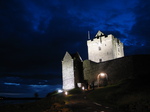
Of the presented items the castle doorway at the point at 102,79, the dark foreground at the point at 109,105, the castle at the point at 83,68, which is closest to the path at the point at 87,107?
the dark foreground at the point at 109,105

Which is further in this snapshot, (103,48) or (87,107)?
(103,48)

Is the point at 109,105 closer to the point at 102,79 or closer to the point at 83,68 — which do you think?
the point at 102,79

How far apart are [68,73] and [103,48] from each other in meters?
14.2

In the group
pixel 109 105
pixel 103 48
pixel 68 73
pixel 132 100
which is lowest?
pixel 109 105

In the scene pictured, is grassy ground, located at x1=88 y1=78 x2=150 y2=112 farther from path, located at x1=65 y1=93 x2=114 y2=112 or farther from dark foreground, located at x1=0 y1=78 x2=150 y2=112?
path, located at x1=65 y1=93 x2=114 y2=112

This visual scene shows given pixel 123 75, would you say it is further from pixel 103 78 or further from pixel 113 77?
pixel 103 78

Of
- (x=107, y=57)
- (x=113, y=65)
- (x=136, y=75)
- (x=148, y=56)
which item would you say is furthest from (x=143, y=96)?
(x=107, y=57)

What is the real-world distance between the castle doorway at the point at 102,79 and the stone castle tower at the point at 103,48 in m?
11.3

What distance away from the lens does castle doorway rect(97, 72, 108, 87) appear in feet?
117

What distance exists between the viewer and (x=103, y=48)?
160ft

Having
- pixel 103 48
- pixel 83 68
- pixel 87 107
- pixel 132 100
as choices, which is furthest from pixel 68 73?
pixel 87 107

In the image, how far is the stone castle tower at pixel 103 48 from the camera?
156 feet

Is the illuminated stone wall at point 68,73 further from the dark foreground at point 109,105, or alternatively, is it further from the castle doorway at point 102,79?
the dark foreground at point 109,105

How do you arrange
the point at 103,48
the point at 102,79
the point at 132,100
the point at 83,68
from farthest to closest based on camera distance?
1. the point at 103,48
2. the point at 83,68
3. the point at 102,79
4. the point at 132,100
